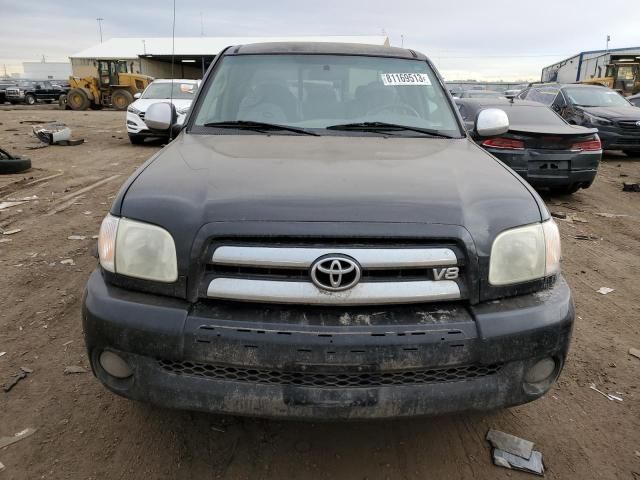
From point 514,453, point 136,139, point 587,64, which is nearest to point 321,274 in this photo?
point 514,453

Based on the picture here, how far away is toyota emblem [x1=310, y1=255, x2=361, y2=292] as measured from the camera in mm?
1807

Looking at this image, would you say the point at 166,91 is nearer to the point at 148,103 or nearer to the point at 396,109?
the point at 148,103

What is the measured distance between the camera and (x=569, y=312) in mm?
2018

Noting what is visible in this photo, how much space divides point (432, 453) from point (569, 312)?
2.93 ft

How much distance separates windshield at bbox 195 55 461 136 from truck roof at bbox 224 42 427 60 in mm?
55

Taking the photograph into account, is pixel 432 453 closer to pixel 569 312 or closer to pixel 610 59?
pixel 569 312

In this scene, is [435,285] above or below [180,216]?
below

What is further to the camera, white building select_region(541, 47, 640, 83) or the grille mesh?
white building select_region(541, 47, 640, 83)

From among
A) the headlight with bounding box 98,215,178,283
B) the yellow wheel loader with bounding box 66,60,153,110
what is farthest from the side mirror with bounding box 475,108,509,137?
the yellow wheel loader with bounding box 66,60,153,110

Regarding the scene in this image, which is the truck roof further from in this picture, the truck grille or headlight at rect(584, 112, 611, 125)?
headlight at rect(584, 112, 611, 125)

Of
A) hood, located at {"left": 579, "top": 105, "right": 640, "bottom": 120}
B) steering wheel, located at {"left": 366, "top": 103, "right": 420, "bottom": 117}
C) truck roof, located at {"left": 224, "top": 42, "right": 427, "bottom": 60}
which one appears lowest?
hood, located at {"left": 579, "top": 105, "right": 640, "bottom": 120}

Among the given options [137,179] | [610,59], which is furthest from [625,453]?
[610,59]

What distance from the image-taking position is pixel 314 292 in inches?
71.9

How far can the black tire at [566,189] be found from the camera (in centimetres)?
756
